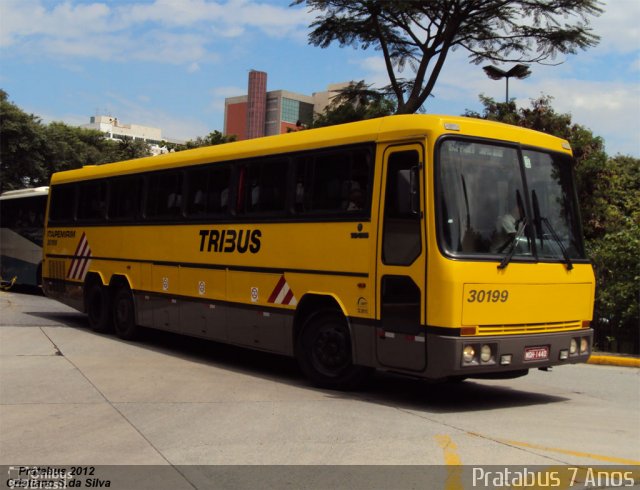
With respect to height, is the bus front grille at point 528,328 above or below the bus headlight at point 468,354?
above

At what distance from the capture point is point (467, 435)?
250 inches

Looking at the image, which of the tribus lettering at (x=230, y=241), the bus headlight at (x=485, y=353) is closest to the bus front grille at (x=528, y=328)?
the bus headlight at (x=485, y=353)

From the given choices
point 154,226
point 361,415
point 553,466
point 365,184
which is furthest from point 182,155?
point 553,466

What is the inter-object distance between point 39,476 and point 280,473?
6.00 ft

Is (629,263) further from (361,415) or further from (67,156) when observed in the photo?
(67,156)

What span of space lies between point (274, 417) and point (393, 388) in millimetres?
2380

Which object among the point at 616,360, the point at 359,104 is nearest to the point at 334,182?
the point at 616,360

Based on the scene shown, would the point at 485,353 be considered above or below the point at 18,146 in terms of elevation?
below

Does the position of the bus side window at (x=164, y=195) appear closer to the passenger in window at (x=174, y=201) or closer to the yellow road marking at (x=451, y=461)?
the passenger in window at (x=174, y=201)

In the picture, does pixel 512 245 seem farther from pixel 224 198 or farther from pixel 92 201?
pixel 92 201

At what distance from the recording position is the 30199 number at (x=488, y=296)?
7031 millimetres

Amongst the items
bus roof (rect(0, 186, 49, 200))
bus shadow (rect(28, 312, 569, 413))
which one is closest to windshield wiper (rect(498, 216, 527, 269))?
bus shadow (rect(28, 312, 569, 413))

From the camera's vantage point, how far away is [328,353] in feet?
27.6

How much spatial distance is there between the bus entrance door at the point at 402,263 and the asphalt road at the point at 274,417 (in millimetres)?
691
